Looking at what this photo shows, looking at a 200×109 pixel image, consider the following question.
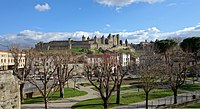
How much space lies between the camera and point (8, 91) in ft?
Answer: 51.8

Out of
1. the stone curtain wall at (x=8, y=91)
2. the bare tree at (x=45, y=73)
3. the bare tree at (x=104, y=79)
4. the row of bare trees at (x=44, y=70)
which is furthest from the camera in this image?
the row of bare trees at (x=44, y=70)

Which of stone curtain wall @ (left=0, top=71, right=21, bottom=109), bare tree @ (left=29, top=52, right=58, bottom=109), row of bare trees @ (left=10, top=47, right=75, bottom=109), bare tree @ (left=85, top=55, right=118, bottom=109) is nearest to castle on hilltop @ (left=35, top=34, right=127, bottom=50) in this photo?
row of bare trees @ (left=10, top=47, right=75, bottom=109)

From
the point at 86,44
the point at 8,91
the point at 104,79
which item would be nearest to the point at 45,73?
the point at 104,79

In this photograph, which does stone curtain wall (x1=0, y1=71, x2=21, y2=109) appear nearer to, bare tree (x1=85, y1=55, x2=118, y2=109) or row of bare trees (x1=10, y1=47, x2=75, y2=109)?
bare tree (x1=85, y1=55, x2=118, y2=109)

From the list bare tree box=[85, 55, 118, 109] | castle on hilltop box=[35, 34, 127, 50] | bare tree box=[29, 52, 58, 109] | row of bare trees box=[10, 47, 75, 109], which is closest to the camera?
bare tree box=[29, 52, 58, 109]

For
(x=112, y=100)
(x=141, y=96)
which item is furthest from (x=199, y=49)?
(x=112, y=100)

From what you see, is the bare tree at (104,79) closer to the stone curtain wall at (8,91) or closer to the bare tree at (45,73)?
the bare tree at (45,73)

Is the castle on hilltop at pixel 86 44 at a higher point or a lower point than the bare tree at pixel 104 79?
higher

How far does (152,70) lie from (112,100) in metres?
6.94

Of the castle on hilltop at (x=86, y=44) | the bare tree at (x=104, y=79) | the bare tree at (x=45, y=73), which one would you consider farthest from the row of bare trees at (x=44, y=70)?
the castle on hilltop at (x=86, y=44)

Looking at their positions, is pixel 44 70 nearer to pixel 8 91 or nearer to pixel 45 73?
pixel 45 73

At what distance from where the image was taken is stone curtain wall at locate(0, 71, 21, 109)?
15266 millimetres

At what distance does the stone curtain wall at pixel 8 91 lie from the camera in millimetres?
15266

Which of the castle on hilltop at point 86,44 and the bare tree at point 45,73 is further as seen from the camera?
the castle on hilltop at point 86,44
